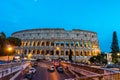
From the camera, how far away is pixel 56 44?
584ft

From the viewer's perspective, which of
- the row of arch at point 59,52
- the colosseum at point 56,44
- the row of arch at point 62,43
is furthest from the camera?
the row of arch at point 62,43

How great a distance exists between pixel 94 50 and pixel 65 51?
2540cm

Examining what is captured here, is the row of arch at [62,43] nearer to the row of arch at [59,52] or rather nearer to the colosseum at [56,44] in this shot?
the colosseum at [56,44]

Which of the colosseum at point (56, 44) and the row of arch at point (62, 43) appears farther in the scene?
the row of arch at point (62, 43)

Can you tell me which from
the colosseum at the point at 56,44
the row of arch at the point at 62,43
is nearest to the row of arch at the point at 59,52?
the colosseum at the point at 56,44

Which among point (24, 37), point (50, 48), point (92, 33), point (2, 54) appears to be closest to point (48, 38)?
point (50, 48)

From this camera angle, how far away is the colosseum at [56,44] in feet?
578

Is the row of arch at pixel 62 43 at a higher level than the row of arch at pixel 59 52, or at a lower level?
higher

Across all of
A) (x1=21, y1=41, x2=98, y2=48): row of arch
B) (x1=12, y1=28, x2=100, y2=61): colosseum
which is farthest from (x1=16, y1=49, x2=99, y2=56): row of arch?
(x1=21, y1=41, x2=98, y2=48): row of arch

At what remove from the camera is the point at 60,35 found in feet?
582

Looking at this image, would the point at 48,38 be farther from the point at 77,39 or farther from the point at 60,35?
the point at 77,39

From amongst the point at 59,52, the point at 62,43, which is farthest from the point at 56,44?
the point at 59,52

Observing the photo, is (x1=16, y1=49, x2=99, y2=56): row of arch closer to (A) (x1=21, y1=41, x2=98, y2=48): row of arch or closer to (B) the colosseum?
(B) the colosseum

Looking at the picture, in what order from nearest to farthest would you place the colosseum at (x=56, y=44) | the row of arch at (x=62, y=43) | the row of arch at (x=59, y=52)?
the row of arch at (x=59, y=52) < the colosseum at (x=56, y=44) < the row of arch at (x=62, y=43)
